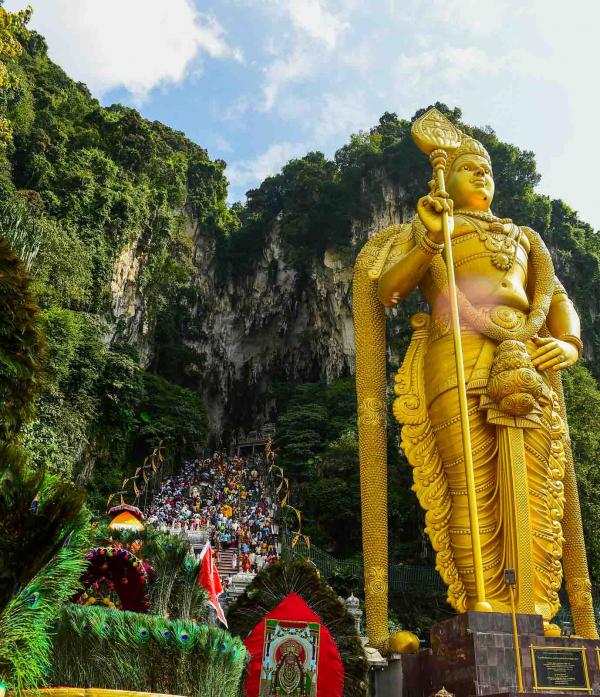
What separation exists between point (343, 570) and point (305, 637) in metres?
10.5

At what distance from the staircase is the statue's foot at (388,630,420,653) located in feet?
23.7

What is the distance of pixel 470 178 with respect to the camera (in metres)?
6.39

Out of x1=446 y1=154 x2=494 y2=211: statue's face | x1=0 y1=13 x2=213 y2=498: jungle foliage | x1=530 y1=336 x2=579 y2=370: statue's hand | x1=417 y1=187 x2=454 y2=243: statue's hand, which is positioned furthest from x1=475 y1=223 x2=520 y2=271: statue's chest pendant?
x1=0 y1=13 x2=213 y2=498: jungle foliage

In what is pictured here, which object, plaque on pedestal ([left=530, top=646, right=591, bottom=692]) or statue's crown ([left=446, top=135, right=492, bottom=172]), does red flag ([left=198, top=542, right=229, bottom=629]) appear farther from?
statue's crown ([left=446, top=135, right=492, bottom=172])

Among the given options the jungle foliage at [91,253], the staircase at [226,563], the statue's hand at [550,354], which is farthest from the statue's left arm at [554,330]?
the jungle foliage at [91,253]

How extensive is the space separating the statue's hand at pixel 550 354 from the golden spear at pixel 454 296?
0.80m

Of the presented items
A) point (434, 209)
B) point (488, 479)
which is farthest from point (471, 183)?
point (488, 479)

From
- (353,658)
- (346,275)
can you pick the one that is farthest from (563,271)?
(353,658)

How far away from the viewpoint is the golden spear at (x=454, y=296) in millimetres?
4469

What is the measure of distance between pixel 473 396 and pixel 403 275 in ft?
3.86

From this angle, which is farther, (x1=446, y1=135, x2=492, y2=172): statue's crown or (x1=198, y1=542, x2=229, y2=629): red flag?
(x1=446, y1=135, x2=492, y2=172): statue's crown

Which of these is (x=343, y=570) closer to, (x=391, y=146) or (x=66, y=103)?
(x=391, y=146)

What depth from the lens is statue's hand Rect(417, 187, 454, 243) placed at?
5.28 m

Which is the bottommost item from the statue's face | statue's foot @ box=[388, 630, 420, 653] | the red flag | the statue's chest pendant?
statue's foot @ box=[388, 630, 420, 653]
